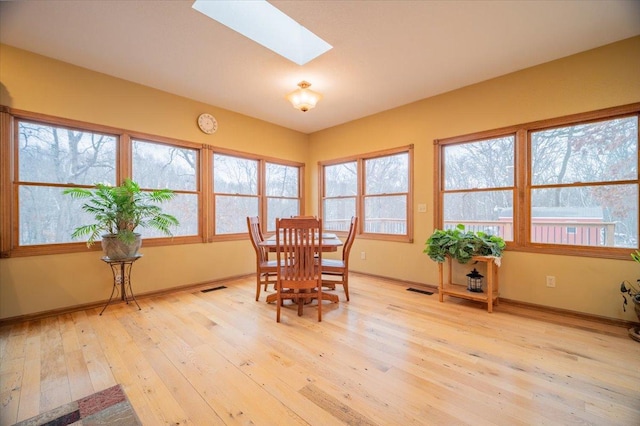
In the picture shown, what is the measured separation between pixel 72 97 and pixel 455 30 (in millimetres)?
4053

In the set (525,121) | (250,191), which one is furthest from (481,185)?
(250,191)

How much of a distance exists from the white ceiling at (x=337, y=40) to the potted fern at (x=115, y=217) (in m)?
1.40

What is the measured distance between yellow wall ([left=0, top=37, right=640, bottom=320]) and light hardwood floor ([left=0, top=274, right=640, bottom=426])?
30 cm

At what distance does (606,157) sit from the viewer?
2635 mm

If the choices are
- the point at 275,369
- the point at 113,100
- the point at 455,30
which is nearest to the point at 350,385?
the point at 275,369

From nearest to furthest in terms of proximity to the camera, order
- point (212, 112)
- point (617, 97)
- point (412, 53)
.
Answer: point (617, 97), point (412, 53), point (212, 112)

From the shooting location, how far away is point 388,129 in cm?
426

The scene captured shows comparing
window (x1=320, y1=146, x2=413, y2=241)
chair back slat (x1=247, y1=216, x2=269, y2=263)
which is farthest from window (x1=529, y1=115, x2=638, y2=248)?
chair back slat (x1=247, y1=216, x2=269, y2=263)

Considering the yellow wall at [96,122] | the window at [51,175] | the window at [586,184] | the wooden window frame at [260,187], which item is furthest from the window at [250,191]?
the window at [586,184]

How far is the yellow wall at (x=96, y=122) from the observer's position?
2.62 meters

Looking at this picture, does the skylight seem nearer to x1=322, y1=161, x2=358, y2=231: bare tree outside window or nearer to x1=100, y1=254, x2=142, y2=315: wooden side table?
x1=322, y1=161, x2=358, y2=231: bare tree outside window

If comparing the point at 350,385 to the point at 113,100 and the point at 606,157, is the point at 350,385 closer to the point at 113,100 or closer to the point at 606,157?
the point at 606,157

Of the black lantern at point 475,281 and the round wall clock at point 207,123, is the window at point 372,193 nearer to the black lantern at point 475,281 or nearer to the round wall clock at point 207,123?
the black lantern at point 475,281

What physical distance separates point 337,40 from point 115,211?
2928 millimetres
